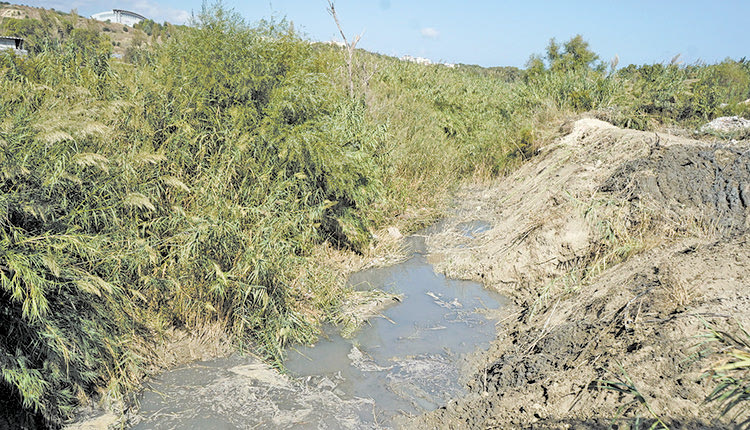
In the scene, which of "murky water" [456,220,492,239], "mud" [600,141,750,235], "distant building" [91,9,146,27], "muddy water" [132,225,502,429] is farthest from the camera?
"distant building" [91,9,146,27]

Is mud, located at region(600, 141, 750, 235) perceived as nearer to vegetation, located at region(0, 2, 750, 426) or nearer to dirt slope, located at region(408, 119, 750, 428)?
dirt slope, located at region(408, 119, 750, 428)

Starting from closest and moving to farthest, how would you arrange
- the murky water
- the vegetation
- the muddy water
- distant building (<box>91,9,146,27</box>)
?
the vegetation, the muddy water, the murky water, distant building (<box>91,9,146,27</box>)

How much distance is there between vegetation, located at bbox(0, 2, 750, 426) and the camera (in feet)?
12.3

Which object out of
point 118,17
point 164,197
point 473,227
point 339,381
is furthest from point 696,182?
point 118,17

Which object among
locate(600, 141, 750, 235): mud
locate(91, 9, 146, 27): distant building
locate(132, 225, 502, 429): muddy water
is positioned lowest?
locate(132, 225, 502, 429): muddy water

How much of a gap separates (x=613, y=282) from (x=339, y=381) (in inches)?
123

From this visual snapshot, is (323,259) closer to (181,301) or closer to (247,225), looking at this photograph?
(247,225)

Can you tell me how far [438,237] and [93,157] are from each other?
236 inches

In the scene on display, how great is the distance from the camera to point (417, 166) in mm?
10844

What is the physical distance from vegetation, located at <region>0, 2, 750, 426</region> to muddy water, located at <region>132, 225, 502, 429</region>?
308 mm

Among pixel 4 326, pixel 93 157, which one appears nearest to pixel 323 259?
pixel 93 157

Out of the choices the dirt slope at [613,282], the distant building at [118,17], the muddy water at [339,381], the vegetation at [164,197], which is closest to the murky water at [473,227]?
the dirt slope at [613,282]

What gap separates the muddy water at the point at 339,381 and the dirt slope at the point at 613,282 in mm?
330

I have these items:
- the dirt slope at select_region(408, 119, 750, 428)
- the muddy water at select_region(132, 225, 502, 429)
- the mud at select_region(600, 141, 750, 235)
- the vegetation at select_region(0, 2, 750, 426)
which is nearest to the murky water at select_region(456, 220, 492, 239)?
the dirt slope at select_region(408, 119, 750, 428)
